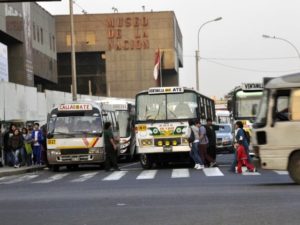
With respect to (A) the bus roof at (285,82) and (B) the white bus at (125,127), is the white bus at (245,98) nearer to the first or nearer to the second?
(B) the white bus at (125,127)

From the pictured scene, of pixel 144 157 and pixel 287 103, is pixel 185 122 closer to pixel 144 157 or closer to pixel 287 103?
pixel 144 157

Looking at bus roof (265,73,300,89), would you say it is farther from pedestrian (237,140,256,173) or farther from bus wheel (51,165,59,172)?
bus wheel (51,165,59,172)

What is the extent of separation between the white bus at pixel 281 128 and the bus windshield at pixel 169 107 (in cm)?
971

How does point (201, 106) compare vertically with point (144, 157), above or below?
above

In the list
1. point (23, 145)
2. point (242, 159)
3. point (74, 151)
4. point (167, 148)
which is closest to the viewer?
point (242, 159)

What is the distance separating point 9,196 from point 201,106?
1340 centimetres

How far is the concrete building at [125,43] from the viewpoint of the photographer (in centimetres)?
10581

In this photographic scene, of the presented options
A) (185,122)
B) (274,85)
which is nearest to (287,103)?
(274,85)

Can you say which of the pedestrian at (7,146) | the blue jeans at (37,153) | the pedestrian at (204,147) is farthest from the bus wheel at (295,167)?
the blue jeans at (37,153)

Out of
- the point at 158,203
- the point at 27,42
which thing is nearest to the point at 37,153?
the point at 158,203

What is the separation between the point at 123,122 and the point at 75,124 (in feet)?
30.6

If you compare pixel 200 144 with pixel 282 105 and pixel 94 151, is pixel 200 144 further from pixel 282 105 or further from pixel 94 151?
pixel 282 105

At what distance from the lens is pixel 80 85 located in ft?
Answer: 363

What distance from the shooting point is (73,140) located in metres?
28.2
